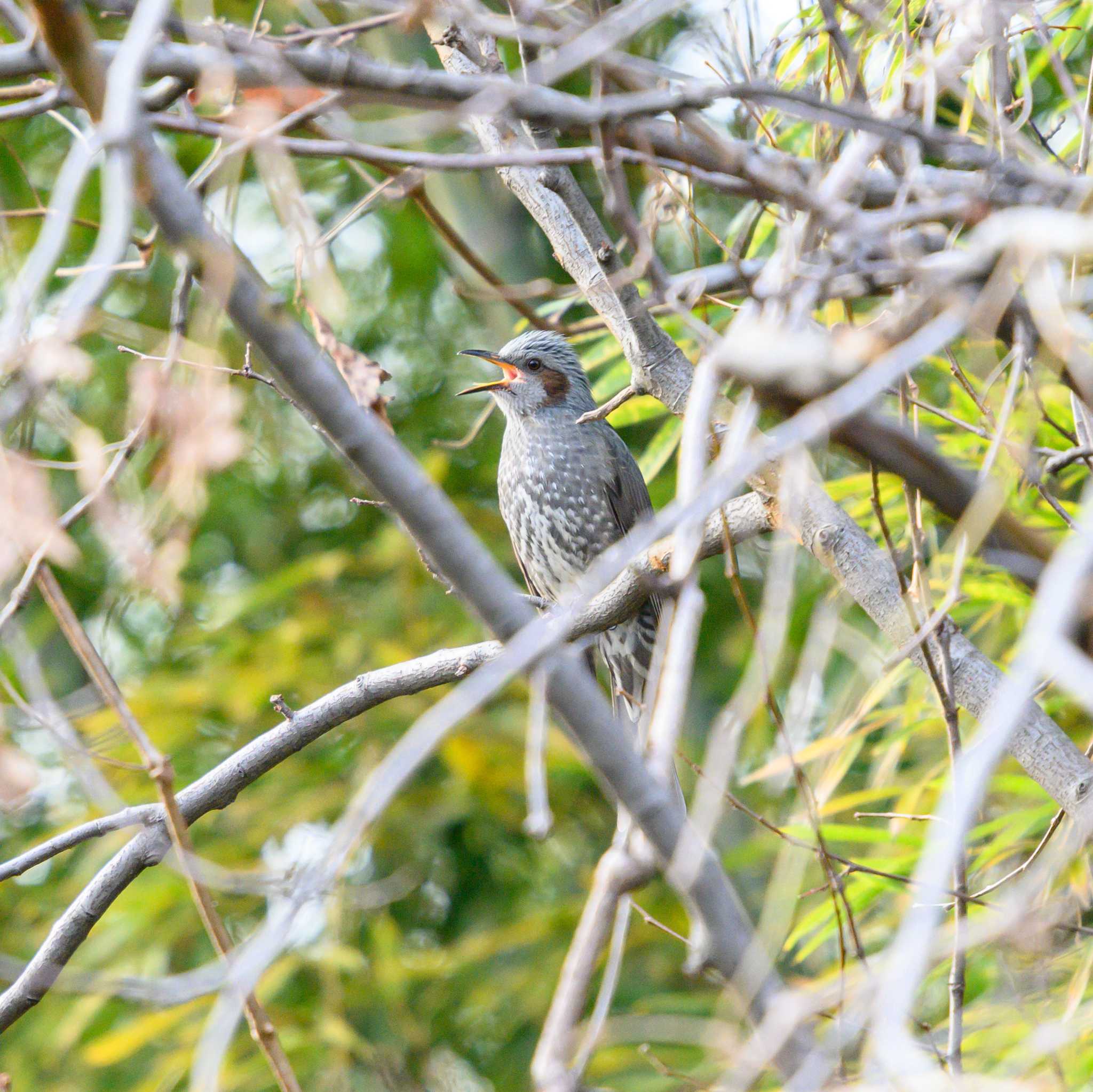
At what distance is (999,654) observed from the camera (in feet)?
12.4

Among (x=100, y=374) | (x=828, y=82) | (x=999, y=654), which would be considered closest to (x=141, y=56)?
(x=828, y=82)

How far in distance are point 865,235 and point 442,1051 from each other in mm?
4651

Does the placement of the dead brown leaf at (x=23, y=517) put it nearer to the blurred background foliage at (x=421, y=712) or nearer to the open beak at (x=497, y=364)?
the blurred background foliage at (x=421, y=712)

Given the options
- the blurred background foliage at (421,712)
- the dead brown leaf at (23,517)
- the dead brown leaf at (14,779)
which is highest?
the dead brown leaf at (23,517)

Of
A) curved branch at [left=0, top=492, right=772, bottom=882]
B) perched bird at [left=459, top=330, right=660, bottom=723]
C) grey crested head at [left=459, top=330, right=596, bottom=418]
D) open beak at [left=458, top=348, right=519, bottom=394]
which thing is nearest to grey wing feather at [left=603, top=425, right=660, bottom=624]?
perched bird at [left=459, top=330, right=660, bottom=723]

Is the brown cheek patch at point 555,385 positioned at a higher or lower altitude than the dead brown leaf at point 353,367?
lower

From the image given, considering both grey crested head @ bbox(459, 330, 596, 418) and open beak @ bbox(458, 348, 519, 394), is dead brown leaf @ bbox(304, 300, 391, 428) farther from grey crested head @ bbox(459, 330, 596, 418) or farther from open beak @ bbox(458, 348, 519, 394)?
grey crested head @ bbox(459, 330, 596, 418)

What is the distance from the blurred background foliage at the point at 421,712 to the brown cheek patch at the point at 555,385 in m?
0.33

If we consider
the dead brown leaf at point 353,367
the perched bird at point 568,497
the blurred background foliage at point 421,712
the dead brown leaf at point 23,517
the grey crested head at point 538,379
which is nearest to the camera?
the dead brown leaf at point 23,517

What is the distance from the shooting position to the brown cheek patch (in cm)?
483

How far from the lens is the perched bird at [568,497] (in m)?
4.60

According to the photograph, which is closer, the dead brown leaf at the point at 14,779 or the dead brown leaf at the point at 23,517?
the dead brown leaf at the point at 23,517

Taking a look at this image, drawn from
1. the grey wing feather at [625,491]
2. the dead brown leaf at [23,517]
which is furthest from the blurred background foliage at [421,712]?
the dead brown leaf at [23,517]

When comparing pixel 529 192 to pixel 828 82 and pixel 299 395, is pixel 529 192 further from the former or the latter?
pixel 299 395
